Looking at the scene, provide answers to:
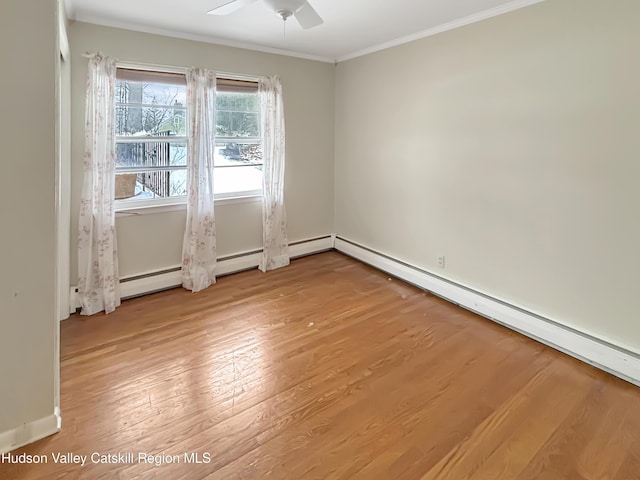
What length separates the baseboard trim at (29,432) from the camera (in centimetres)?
177

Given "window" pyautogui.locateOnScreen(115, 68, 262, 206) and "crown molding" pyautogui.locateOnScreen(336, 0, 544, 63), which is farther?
"window" pyautogui.locateOnScreen(115, 68, 262, 206)

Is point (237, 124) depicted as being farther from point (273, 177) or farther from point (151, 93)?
point (151, 93)

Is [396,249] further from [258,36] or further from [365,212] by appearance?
[258,36]

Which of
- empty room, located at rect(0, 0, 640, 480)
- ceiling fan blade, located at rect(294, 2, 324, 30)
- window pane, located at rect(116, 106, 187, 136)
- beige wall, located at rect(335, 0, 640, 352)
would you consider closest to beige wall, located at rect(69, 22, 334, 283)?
empty room, located at rect(0, 0, 640, 480)

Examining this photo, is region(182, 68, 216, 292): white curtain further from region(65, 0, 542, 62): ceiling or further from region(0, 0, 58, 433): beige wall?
region(0, 0, 58, 433): beige wall

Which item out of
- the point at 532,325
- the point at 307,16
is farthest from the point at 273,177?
the point at 532,325

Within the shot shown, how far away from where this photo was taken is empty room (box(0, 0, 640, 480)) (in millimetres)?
1782

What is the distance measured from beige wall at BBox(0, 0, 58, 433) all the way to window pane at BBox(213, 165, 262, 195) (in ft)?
7.64

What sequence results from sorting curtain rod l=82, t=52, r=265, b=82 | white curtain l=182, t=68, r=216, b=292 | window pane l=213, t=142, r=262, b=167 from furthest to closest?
1. window pane l=213, t=142, r=262, b=167
2. white curtain l=182, t=68, r=216, b=292
3. curtain rod l=82, t=52, r=265, b=82

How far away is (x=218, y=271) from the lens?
414 cm

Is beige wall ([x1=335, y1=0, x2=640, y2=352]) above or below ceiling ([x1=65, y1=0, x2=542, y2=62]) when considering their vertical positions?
below

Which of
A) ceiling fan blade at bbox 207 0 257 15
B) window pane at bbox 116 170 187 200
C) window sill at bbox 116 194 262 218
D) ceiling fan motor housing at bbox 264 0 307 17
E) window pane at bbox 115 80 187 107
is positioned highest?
ceiling fan blade at bbox 207 0 257 15

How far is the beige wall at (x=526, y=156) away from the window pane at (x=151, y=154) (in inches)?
82.7

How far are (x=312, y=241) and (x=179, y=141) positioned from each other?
2011 mm
